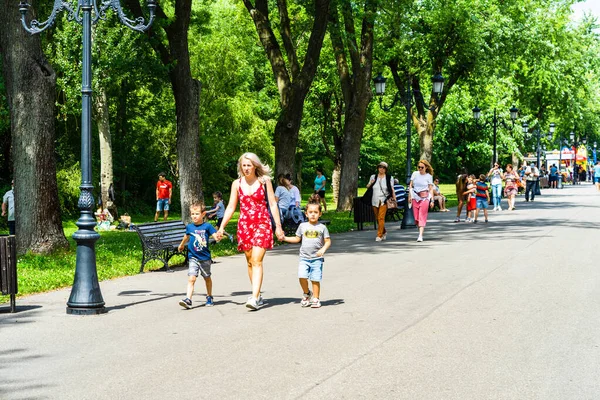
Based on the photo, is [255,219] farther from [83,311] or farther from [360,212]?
[360,212]

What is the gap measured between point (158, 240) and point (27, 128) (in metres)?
3.64

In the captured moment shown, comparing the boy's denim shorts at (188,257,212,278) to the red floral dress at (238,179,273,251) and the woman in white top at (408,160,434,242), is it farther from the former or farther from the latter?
the woman in white top at (408,160,434,242)

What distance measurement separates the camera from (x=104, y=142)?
102ft

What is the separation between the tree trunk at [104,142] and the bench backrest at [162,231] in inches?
631

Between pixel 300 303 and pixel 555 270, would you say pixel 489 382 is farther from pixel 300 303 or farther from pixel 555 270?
pixel 555 270

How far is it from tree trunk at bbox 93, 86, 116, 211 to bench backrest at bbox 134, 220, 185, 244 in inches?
631

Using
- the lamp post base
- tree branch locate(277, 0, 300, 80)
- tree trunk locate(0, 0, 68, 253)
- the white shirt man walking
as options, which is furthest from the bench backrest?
tree branch locate(277, 0, 300, 80)

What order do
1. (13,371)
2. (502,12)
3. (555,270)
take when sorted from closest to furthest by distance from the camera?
1. (13,371)
2. (555,270)
3. (502,12)

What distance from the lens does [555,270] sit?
13.7 m

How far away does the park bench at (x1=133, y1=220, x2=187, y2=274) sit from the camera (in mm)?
14430

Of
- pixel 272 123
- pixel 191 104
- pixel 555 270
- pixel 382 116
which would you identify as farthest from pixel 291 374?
pixel 382 116

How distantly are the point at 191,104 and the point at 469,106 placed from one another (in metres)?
36.5

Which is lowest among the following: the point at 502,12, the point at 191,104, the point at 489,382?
the point at 489,382

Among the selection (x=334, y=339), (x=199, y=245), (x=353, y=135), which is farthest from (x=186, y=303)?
(x=353, y=135)
